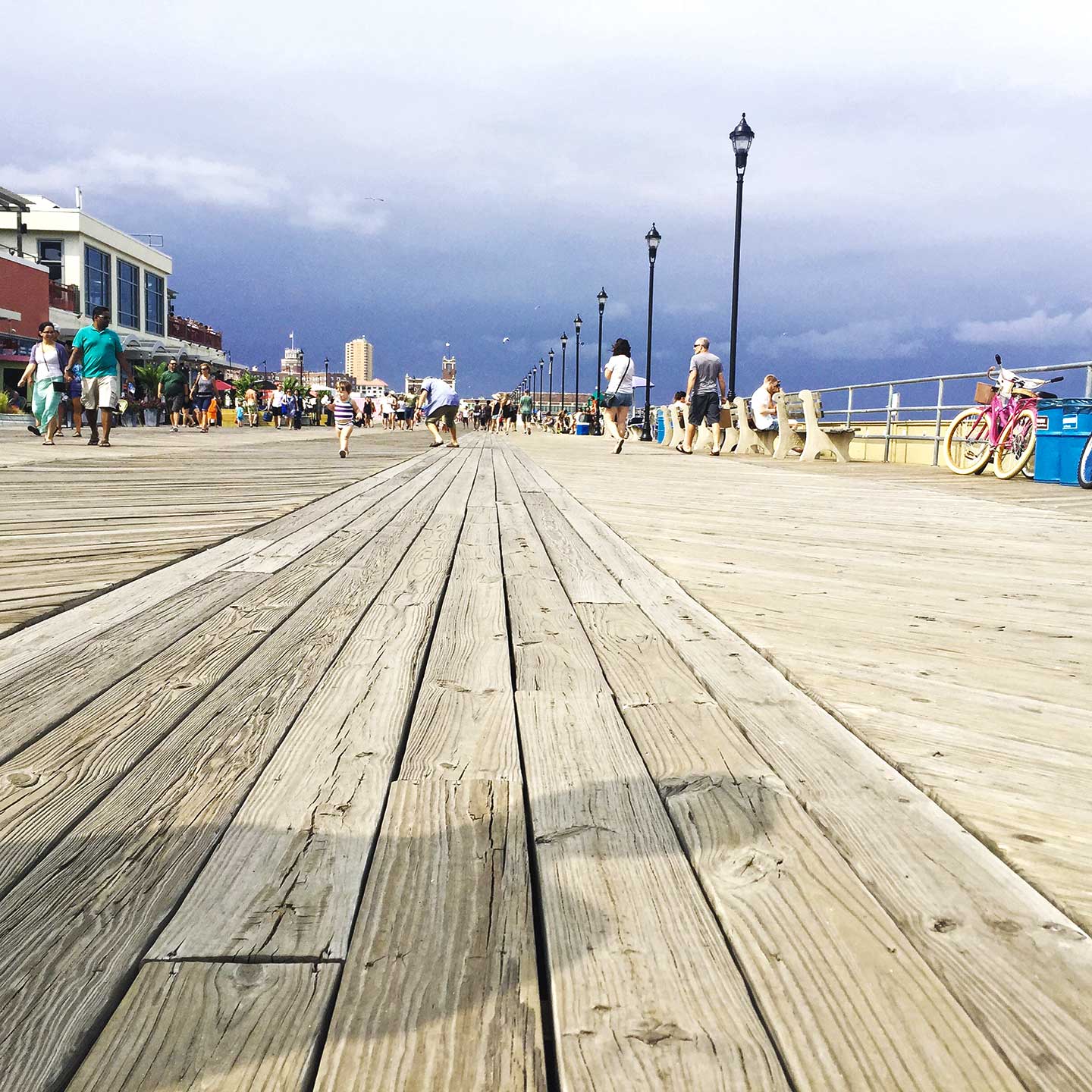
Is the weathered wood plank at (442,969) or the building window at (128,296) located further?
the building window at (128,296)

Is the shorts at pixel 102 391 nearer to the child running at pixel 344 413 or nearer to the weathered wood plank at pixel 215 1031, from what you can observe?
the child running at pixel 344 413

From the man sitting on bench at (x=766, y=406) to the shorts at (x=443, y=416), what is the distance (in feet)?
18.8

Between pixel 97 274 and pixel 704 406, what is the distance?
47472mm

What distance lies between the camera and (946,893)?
1.51 m

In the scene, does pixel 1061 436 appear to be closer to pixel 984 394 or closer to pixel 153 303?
pixel 984 394

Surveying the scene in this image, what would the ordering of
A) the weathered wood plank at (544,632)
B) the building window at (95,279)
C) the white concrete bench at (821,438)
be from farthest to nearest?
the building window at (95,279)
the white concrete bench at (821,438)
the weathered wood plank at (544,632)

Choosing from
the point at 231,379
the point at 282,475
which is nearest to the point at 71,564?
the point at 282,475

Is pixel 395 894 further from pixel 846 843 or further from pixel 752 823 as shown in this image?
pixel 846 843

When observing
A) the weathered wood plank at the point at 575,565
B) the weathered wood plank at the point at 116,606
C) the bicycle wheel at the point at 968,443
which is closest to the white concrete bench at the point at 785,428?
the bicycle wheel at the point at 968,443

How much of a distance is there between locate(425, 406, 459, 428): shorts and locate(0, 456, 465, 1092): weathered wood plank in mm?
17311

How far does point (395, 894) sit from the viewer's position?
1.47m

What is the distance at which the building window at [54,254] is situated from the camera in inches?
2016

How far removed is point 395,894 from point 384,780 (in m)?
0.46

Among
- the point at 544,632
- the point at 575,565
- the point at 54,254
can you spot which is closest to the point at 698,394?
the point at 575,565
